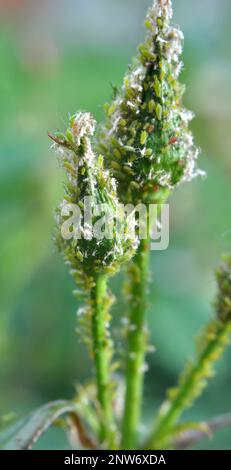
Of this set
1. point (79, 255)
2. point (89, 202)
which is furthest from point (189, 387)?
point (89, 202)

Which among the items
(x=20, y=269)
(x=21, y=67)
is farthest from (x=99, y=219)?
(x=21, y=67)

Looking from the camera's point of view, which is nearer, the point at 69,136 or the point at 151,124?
the point at 69,136

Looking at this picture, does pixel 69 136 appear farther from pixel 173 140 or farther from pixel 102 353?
pixel 102 353

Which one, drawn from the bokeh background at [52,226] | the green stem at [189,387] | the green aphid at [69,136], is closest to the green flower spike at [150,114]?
the green aphid at [69,136]

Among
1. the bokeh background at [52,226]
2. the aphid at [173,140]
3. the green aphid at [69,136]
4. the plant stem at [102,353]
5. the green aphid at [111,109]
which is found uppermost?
the bokeh background at [52,226]

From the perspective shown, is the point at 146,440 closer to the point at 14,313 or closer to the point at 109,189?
the point at 109,189

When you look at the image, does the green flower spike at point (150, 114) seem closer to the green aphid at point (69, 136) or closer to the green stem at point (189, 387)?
the green aphid at point (69, 136)
